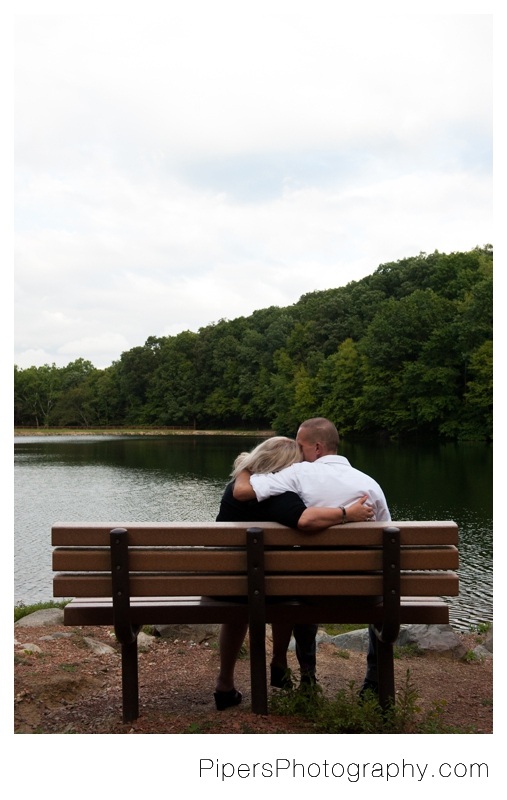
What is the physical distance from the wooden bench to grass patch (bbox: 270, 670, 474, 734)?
0.73 feet

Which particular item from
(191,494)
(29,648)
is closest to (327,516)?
(29,648)

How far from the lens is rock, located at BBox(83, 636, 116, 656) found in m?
5.76

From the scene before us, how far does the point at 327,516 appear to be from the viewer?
3.39m

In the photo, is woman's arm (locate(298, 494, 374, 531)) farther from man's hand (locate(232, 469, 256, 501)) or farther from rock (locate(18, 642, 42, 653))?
rock (locate(18, 642, 42, 653))

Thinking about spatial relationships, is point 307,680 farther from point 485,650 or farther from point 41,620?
point 41,620

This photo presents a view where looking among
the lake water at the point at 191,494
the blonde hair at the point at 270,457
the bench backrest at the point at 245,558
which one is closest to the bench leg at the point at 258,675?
the bench backrest at the point at 245,558

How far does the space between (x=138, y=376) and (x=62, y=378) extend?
86.5 feet

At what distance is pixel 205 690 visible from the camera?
4.59 m

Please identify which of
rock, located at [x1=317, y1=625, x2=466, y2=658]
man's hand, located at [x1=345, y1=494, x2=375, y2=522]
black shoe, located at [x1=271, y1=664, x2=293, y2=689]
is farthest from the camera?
rock, located at [x1=317, y1=625, x2=466, y2=658]

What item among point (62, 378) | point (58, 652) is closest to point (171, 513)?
point (58, 652)

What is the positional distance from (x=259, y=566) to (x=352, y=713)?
914 millimetres

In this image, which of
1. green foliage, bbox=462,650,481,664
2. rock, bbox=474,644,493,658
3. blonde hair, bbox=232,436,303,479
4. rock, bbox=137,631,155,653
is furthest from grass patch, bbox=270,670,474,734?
rock, bbox=474,644,493,658

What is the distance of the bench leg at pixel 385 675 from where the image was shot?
372cm

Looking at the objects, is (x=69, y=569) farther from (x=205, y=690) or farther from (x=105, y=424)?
(x=105, y=424)
